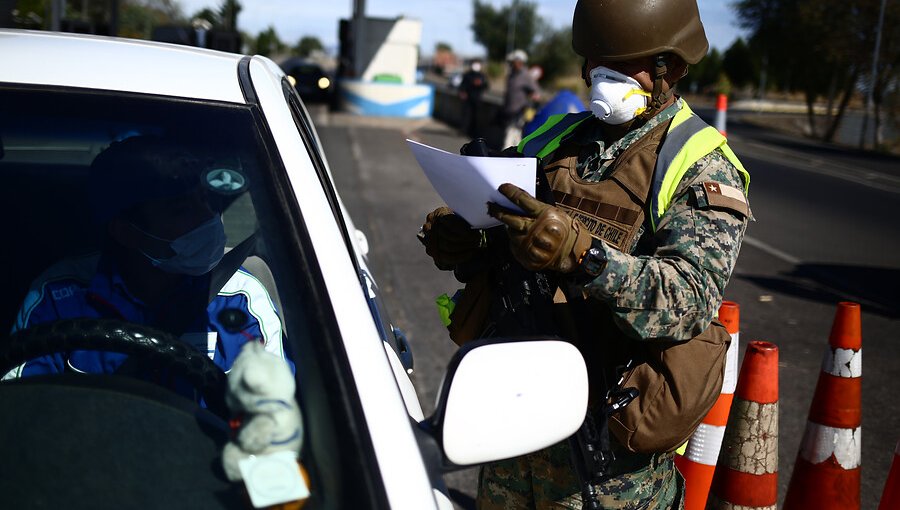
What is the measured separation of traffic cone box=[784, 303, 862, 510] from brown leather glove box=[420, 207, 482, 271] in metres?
1.45

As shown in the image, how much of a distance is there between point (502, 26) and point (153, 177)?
301 ft

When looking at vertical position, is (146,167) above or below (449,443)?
above

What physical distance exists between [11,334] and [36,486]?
16.3 inches

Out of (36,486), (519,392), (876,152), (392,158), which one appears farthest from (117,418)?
(876,152)

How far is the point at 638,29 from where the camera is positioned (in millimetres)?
2012

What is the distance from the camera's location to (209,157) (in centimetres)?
177

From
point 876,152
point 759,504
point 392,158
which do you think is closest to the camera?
point 759,504

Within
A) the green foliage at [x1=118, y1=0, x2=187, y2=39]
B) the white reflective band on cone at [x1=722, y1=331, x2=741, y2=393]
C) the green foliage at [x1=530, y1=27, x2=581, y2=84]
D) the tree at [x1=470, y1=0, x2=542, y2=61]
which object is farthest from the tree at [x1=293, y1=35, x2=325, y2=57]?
the white reflective band on cone at [x1=722, y1=331, x2=741, y2=393]

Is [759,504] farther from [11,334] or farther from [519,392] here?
[11,334]

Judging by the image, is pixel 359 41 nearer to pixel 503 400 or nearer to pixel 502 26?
pixel 503 400

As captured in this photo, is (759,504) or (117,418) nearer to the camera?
(117,418)

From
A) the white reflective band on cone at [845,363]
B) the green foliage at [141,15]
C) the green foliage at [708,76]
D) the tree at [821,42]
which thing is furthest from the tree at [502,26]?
the white reflective band on cone at [845,363]

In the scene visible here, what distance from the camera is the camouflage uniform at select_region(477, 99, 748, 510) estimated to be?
1.74 metres

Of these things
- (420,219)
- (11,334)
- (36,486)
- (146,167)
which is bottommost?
(420,219)
